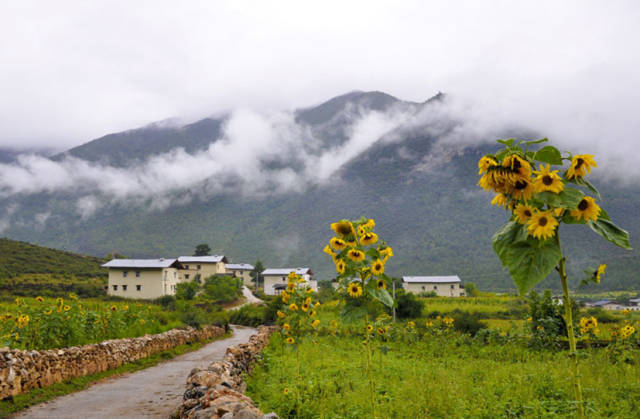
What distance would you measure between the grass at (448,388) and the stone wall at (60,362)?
15.1ft

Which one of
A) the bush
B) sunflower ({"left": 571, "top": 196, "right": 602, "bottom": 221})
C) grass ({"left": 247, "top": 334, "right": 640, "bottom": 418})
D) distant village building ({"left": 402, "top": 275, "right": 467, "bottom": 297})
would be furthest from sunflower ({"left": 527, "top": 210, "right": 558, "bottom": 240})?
distant village building ({"left": 402, "top": 275, "right": 467, "bottom": 297})

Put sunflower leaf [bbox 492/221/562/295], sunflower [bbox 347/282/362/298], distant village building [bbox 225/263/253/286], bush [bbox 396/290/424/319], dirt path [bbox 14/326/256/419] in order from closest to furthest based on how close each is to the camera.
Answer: sunflower leaf [bbox 492/221/562/295], sunflower [bbox 347/282/362/298], dirt path [bbox 14/326/256/419], bush [bbox 396/290/424/319], distant village building [bbox 225/263/253/286]

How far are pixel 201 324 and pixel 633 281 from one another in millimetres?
74072

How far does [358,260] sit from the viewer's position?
13.1ft

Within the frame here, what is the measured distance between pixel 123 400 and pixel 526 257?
30.3ft

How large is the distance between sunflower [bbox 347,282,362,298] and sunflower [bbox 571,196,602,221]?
249 centimetres

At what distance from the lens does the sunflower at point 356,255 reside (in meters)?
3.99

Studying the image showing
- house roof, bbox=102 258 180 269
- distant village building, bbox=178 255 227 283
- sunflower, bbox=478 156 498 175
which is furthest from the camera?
distant village building, bbox=178 255 227 283

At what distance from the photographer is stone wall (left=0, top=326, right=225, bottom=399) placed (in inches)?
322

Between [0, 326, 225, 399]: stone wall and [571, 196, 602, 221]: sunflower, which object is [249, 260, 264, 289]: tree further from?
[571, 196, 602, 221]: sunflower

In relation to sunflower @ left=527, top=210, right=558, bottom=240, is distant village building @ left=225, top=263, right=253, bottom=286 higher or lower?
lower

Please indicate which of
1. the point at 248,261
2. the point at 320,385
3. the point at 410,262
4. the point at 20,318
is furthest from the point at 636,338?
the point at 248,261

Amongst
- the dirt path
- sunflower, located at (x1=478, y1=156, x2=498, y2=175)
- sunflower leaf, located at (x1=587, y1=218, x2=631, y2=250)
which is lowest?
the dirt path

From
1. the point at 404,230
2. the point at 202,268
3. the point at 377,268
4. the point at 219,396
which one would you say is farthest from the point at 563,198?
the point at 404,230
